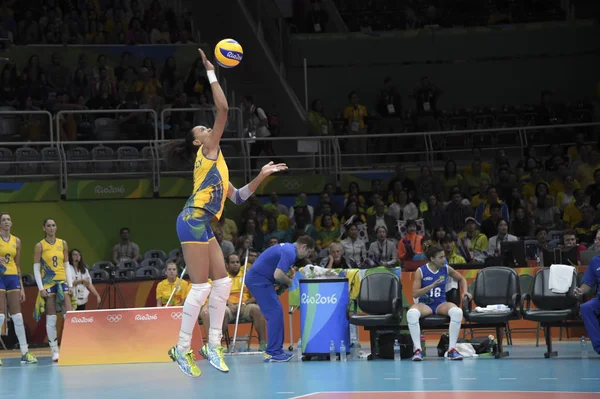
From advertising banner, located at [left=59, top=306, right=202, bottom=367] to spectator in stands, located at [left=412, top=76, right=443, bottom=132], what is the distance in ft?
39.2

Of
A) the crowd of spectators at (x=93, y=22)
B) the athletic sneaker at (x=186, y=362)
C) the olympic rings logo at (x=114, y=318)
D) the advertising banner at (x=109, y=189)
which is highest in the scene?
the crowd of spectators at (x=93, y=22)

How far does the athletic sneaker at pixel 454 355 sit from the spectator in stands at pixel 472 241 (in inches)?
181

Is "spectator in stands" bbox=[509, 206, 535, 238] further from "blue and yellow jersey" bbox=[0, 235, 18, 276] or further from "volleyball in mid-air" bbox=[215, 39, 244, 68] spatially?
"volleyball in mid-air" bbox=[215, 39, 244, 68]

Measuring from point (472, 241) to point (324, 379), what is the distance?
7.91 metres

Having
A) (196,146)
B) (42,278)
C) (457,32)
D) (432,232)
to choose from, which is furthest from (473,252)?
(457,32)

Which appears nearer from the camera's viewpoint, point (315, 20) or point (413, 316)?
point (413, 316)

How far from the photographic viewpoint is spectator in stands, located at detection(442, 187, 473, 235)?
2005 centimetres

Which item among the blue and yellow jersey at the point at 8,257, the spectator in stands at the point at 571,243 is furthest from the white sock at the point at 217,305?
the spectator in stands at the point at 571,243

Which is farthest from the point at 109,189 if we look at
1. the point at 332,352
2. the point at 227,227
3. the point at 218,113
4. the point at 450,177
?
the point at 218,113

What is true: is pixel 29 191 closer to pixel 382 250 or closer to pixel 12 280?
pixel 12 280

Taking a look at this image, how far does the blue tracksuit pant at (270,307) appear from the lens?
14312 mm

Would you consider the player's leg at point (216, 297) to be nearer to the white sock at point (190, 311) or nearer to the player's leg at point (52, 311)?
the white sock at point (190, 311)

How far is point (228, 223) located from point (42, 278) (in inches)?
217

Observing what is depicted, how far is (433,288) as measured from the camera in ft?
47.1
